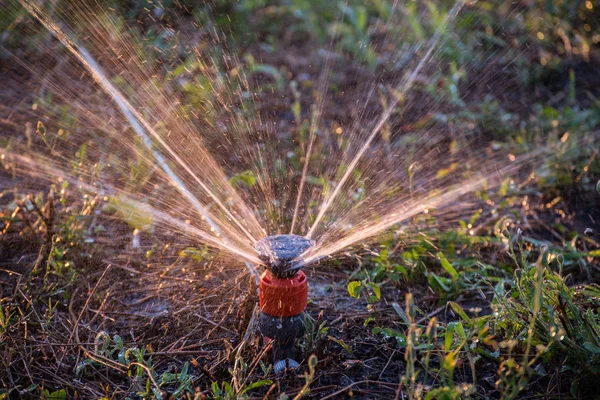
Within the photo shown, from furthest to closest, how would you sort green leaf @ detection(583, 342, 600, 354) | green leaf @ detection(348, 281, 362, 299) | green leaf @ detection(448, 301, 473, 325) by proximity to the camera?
green leaf @ detection(348, 281, 362, 299) < green leaf @ detection(448, 301, 473, 325) < green leaf @ detection(583, 342, 600, 354)

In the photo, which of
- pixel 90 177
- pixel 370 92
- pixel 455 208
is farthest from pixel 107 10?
pixel 455 208

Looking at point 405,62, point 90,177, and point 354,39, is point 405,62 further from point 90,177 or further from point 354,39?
point 90,177

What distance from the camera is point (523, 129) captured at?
382 cm

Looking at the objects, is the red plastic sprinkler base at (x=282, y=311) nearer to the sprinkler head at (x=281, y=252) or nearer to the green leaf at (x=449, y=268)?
the sprinkler head at (x=281, y=252)

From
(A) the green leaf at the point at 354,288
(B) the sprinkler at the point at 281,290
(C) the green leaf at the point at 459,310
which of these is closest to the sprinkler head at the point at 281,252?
(B) the sprinkler at the point at 281,290

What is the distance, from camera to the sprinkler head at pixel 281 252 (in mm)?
1732

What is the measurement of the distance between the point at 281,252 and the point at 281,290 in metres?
0.12

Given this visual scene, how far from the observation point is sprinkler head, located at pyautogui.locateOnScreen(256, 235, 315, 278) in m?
1.73

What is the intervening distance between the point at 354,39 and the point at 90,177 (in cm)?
276

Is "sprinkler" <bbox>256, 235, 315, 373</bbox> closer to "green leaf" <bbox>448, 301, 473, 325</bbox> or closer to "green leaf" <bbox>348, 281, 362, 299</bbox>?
"green leaf" <bbox>348, 281, 362, 299</bbox>

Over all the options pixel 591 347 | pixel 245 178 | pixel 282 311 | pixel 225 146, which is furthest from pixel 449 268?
pixel 225 146

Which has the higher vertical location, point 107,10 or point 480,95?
point 107,10

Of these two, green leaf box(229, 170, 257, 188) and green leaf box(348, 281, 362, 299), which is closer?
green leaf box(348, 281, 362, 299)

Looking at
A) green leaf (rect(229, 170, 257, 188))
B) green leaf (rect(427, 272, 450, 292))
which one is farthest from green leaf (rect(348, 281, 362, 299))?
green leaf (rect(229, 170, 257, 188))
